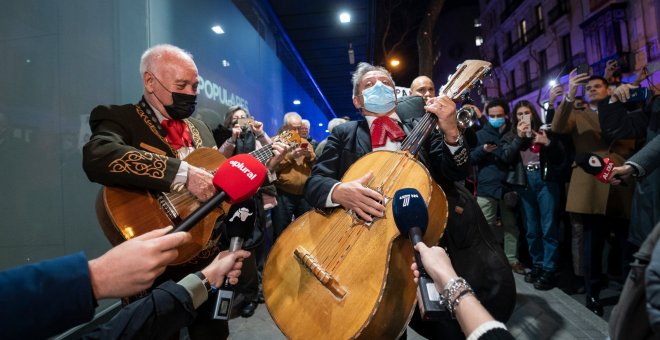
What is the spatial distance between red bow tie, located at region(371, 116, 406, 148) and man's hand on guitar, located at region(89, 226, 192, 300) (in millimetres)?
1460

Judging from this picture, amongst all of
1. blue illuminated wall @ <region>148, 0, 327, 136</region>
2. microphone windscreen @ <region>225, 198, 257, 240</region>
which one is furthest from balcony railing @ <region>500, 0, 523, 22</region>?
microphone windscreen @ <region>225, 198, 257, 240</region>

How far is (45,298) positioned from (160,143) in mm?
1262

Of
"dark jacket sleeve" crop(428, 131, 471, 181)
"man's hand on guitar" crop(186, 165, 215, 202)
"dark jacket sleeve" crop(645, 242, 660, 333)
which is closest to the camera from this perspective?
"dark jacket sleeve" crop(645, 242, 660, 333)

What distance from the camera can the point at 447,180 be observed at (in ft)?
6.50

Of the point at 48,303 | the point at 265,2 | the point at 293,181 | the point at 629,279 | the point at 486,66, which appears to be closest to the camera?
the point at 48,303

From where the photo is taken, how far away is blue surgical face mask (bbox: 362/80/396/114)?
6.98 feet

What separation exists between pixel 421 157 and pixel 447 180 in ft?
0.65

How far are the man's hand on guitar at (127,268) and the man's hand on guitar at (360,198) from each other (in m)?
0.93

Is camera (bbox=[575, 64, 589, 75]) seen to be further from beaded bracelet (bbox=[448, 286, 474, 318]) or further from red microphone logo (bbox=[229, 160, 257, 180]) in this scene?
red microphone logo (bbox=[229, 160, 257, 180])

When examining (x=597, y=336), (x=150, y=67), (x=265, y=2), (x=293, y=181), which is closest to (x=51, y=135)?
(x=150, y=67)

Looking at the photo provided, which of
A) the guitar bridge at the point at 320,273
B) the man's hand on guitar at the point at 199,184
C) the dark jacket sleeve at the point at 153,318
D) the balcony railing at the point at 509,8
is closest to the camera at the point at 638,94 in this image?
the guitar bridge at the point at 320,273

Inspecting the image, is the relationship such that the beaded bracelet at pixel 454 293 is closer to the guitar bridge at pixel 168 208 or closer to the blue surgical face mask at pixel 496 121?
the guitar bridge at pixel 168 208

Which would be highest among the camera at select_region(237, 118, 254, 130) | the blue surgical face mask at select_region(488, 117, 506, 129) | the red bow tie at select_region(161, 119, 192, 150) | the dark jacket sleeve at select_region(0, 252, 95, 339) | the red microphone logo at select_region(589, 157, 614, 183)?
the camera at select_region(237, 118, 254, 130)

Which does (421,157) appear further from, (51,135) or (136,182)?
(51,135)
